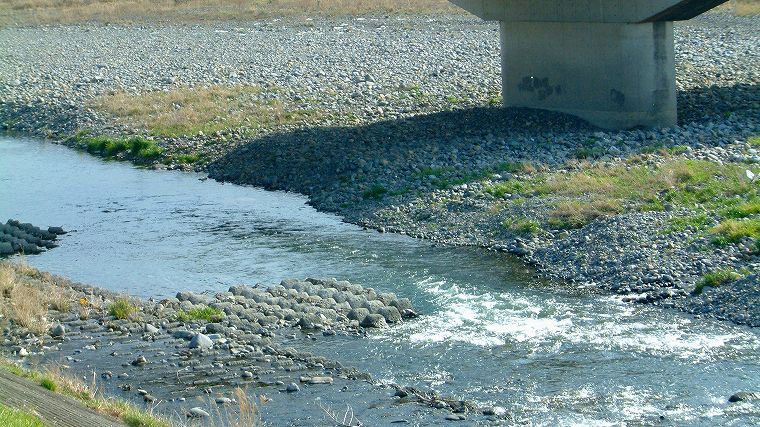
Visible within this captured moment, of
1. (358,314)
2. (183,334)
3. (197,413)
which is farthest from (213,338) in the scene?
(197,413)

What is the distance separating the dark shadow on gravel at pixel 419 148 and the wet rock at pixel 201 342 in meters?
9.33

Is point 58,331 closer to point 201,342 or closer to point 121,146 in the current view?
point 201,342

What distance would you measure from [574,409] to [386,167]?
1393 cm

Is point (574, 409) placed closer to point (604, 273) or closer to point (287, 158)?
point (604, 273)

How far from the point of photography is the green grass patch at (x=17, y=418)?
8781 mm

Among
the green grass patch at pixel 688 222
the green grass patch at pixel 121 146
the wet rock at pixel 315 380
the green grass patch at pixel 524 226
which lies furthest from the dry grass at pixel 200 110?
the wet rock at pixel 315 380

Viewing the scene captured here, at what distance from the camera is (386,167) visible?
25906 millimetres

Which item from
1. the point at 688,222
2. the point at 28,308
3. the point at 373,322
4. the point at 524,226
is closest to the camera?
the point at 373,322

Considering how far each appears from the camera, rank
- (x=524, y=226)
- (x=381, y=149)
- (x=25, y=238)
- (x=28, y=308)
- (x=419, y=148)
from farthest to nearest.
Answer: (x=381, y=149) < (x=419, y=148) < (x=25, y=238) < (x=524, y=226) < (x=28, y=308)

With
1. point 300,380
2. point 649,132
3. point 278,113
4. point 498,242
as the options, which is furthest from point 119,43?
point 300,380

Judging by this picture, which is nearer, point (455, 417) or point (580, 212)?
point (455, 417)

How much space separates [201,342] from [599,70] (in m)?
16.5

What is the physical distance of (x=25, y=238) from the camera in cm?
2242

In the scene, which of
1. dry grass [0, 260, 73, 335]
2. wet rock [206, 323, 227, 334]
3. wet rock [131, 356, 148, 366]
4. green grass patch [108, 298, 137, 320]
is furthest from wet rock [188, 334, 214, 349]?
dry grass [0, 260, 73, 335]
